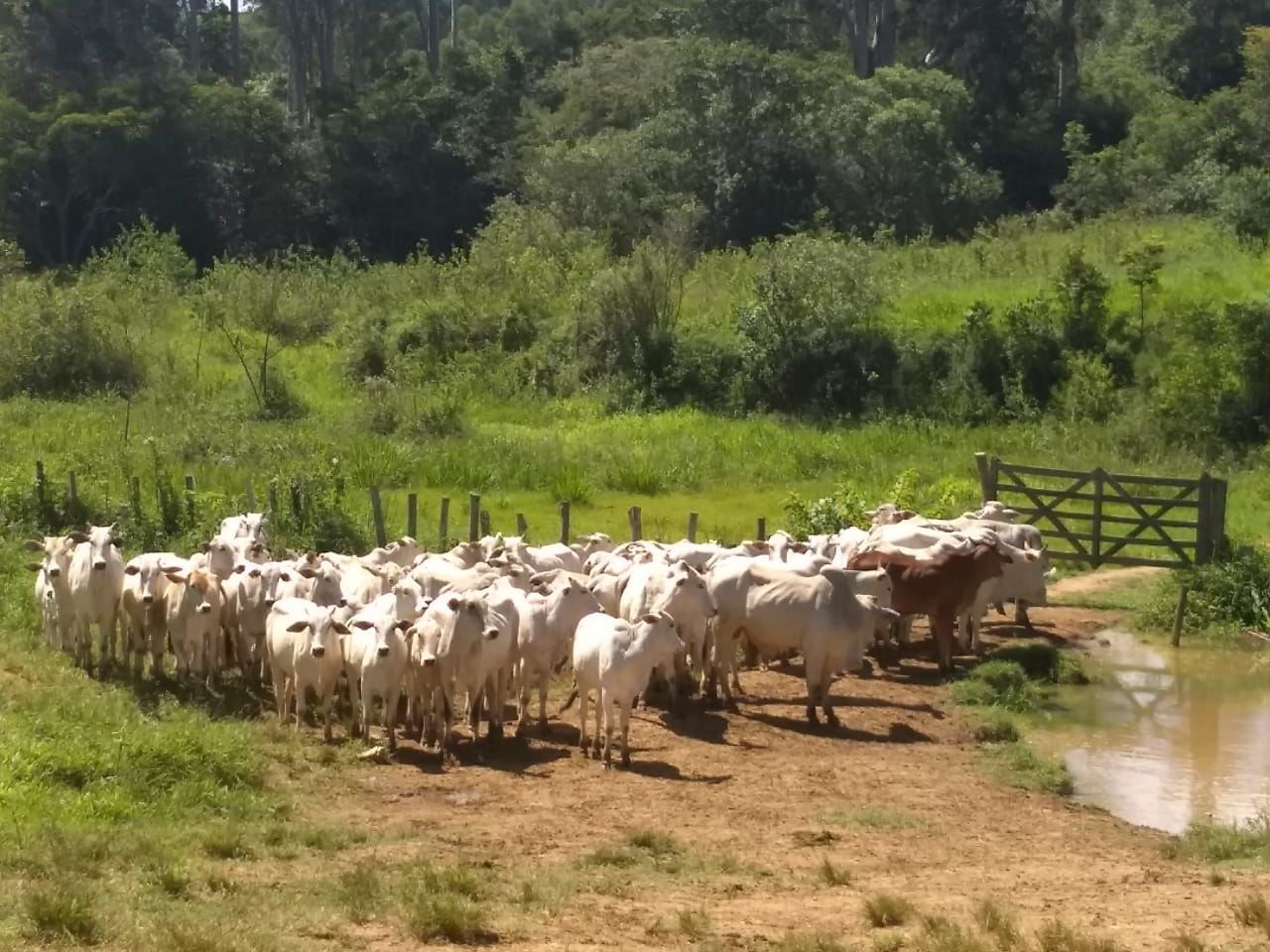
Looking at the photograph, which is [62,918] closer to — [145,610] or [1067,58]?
[145,610]

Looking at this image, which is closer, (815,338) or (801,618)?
(801,618)

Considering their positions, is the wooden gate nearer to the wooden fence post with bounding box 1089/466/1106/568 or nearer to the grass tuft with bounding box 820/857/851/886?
the wooden fence post with bounding box 1089/466/1106/568

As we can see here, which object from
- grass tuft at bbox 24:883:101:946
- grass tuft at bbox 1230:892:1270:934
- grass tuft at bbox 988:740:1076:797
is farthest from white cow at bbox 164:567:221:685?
grass tuft at bbox 1230:892:1270:934

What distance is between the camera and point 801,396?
40.4 meters

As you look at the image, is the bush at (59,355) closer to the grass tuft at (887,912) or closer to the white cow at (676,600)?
the white cow at (676,600)

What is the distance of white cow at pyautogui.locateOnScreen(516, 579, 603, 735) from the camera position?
17.6 meters

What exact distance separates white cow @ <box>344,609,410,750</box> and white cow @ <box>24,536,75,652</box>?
394 centimetres

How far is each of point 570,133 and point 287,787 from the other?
4846cm

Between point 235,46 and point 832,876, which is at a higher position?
point 235,46

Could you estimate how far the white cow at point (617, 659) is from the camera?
16.4 metres

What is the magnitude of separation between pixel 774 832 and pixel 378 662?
4195 millimetres

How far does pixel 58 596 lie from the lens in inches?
764

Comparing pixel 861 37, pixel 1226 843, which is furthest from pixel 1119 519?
pixel 861 37

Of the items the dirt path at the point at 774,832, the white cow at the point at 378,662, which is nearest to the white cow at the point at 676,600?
the dirt path at the point at 774,832
